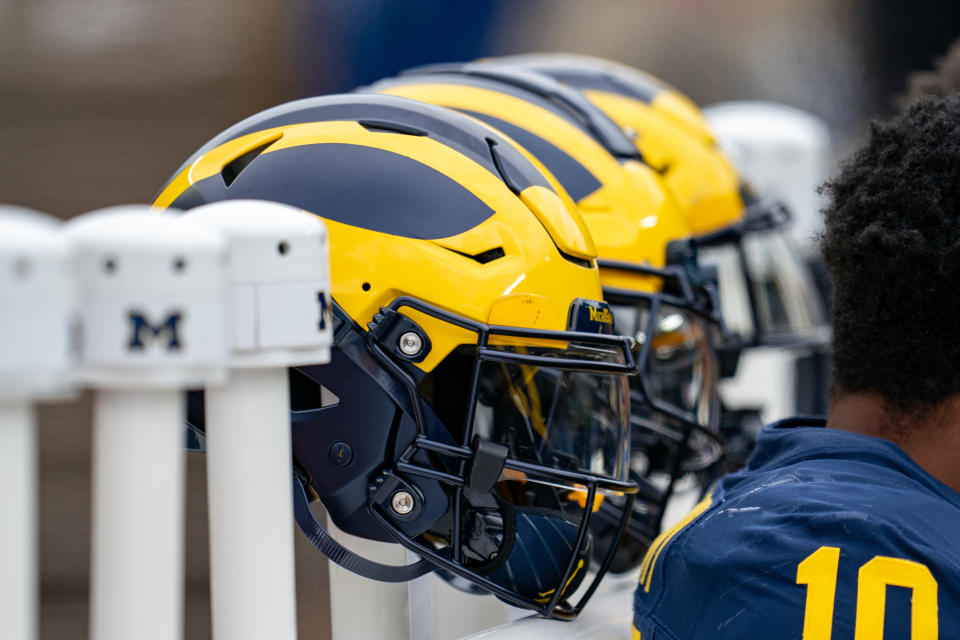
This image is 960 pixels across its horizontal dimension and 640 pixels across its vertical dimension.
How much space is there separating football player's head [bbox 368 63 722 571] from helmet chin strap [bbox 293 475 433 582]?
28 cm

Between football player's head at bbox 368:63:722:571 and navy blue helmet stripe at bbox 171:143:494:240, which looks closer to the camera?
navy blue helmet stripe at bbox 171:143:494:240

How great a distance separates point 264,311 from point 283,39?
1550 mm

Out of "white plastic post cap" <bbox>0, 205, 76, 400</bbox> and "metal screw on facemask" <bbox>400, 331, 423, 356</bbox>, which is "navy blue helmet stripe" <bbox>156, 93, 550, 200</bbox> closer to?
"metal screw on facemask" <bbox>400, 331, 423, 356</bbox>

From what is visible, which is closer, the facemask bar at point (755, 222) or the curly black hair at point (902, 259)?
the curly black hair at point (902, 259)

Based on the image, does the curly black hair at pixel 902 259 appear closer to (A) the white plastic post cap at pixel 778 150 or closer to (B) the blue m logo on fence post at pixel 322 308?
(B) the blue m logo on fence post at pixel 322 308

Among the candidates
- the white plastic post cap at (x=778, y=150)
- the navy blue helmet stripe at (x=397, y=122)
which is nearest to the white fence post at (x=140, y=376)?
the navy blue helmet stripe at (x=397, y=122)

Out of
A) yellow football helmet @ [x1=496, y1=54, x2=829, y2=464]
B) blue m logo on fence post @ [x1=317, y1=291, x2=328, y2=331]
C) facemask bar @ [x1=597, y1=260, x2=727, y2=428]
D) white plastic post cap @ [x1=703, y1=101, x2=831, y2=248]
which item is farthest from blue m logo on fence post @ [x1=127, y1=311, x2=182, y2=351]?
white plastic post cap @ [x1=703, y1=101, x2=831, y2=248]

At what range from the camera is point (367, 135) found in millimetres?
851

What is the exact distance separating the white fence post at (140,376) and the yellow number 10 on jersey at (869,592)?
0.43 m

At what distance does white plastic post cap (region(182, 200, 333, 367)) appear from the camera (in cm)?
53

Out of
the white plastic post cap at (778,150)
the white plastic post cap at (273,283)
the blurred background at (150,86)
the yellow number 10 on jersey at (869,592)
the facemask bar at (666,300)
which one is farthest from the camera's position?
the white plastic post cap at (778,150)

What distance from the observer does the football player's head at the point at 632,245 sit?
3.67ft

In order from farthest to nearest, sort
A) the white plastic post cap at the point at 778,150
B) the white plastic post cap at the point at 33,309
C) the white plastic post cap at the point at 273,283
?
the white plastic post cap at the point at 778,150, the white plastic post cap at the point at 273,283, the white plastic post cap at the point at 33,309

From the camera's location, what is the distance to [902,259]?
76cm
